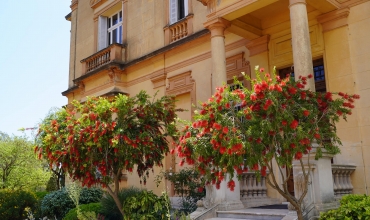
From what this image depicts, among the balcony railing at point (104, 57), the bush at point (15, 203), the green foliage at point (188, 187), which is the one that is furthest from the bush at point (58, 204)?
the balcony railing at point (104, 57)

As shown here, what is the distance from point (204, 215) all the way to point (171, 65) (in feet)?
21.7

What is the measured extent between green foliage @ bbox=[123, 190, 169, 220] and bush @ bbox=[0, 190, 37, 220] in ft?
19.7

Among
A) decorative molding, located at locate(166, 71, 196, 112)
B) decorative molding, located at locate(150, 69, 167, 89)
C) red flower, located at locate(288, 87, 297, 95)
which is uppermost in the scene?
decorative molding, located at locate(150, 69, 167, 89)

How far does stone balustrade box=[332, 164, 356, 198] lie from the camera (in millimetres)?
7276

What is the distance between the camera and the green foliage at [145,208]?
8.03 meters

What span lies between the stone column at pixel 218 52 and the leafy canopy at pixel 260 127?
330cm

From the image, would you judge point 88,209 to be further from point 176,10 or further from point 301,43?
point 176,10

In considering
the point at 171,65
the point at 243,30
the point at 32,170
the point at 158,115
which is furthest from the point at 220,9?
the point at 32,170

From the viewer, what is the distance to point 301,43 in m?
7.33

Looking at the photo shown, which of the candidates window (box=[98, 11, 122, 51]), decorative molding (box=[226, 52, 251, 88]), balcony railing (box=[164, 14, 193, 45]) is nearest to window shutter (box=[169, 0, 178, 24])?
balcony railing (box=[164, 14, 193, 45])

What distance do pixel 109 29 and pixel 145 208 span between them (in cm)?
1120

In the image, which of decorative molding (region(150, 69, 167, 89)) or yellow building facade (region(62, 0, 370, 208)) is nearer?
yellow building facade (region(62, 0, 370, 208))

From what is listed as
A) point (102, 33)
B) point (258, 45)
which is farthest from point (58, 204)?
point (102, 33)

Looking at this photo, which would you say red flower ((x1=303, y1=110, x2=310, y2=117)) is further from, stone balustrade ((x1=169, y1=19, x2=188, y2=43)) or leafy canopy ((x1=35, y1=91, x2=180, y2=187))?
stone balustrade ((x1=169, y1=19, x2=188, y2=43))
